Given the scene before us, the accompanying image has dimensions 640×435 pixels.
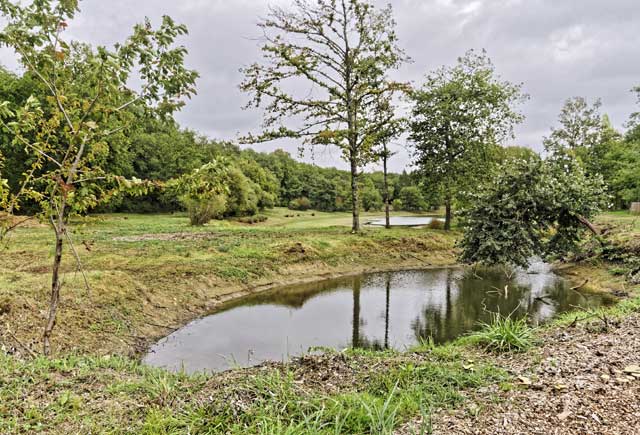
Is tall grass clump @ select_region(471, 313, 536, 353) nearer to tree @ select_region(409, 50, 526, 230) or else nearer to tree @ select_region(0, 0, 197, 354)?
tree @ select_region(0, 0, 197, 354)

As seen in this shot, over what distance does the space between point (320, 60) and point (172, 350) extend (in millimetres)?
14144

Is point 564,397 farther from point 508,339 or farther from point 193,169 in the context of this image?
point 193,169

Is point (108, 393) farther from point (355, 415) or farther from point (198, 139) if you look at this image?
point (198, 139)

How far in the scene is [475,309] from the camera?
9352mm

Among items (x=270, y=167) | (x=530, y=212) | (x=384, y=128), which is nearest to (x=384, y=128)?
(x=384, y=128)

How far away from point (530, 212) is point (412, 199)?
43535 mm

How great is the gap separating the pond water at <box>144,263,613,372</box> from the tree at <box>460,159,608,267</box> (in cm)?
127

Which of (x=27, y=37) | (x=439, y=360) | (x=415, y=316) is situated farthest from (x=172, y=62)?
(x=415, y=316)

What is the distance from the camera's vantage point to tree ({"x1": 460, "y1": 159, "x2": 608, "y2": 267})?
398 inches

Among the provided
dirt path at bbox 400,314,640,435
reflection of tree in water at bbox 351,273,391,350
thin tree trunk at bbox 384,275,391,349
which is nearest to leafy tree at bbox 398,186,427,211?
thin tree trunk at bbox 384,275,391,349

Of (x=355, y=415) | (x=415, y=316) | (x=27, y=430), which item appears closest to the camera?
(x=27, y=430)

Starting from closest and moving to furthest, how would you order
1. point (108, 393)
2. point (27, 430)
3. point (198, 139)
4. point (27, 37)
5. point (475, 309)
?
1. point (27, 430)
2. point (108, 393)
3. point (27, 37)
4. point (475, 309)
5. point (198, 139)

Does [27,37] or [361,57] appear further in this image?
[361,57]

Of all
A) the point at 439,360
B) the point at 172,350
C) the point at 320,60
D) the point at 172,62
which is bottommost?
the point at 172,350
